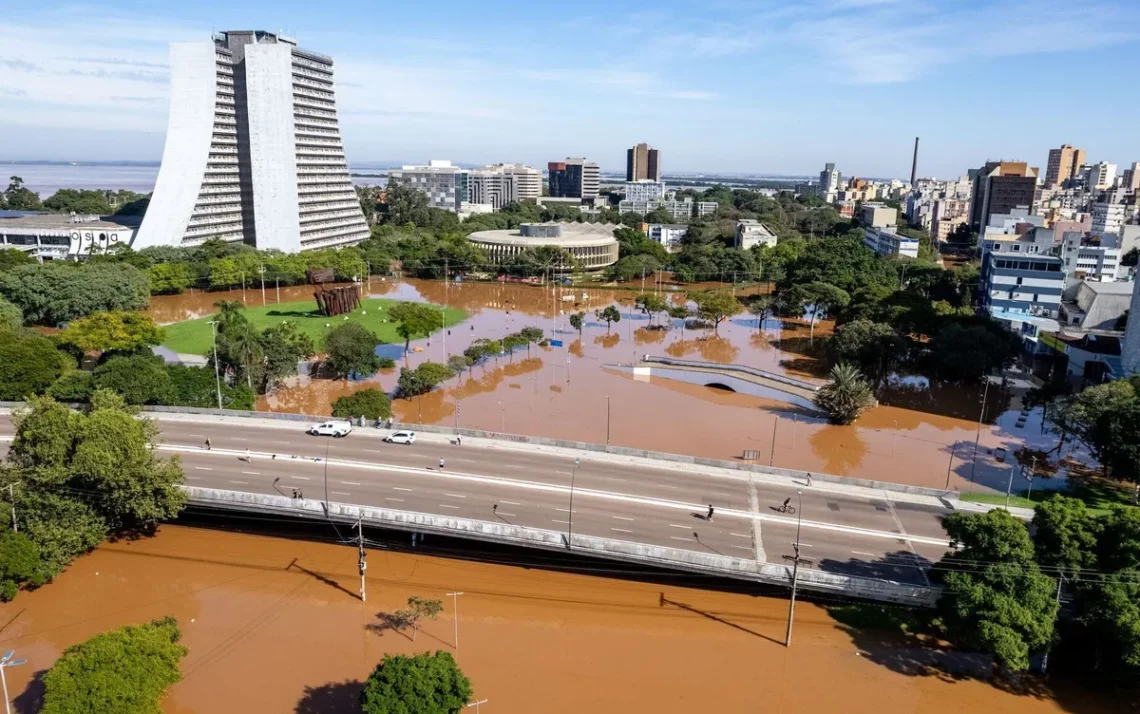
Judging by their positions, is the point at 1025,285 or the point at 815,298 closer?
the point at 1025,285

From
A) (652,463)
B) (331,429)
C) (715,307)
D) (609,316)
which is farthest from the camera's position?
(609,316)

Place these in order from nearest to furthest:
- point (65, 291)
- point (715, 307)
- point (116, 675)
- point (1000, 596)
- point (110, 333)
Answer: point (116, 675), point (1000, 596), point (110, 333), point (65, 291), point (715, 307)

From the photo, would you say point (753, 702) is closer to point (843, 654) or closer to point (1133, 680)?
point (843, 654)

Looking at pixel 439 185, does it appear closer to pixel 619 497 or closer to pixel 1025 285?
pixel 1025 285

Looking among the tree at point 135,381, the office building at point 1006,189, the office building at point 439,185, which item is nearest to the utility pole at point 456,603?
the tree at point 135,381

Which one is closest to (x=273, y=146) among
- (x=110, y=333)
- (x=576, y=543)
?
(x=110, y=333)

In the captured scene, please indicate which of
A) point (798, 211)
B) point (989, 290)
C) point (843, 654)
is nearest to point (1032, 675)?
point (843, 654)

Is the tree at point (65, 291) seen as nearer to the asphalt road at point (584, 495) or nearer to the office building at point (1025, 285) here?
the asphalt road at point (584, 495)
